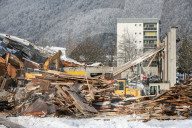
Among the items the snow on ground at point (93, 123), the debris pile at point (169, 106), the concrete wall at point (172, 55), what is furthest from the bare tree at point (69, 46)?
the snow on ground at point (93, 123)

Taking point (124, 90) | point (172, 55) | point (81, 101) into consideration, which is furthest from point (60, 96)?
point (172, 55)

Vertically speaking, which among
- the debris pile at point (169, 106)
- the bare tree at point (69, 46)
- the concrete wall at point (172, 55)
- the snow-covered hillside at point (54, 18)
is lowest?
the debris pile at point (169, 106)

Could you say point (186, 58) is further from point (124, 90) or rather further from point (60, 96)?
point (60, 96)

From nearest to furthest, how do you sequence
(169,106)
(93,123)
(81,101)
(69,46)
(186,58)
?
(93,123) → (169,106) → (81,101) → (186,58) → (69,46)

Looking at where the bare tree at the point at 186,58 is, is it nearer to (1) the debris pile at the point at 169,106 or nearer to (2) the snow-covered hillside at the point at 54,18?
(2) the snow-covered hillside at the point at 54,18

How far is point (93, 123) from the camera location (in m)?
7.96

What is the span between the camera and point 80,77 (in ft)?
35.3

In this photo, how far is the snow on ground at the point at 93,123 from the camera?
7.60 metres

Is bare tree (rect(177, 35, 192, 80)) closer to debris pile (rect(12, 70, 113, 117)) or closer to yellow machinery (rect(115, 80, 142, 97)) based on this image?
yellow machinery (rect(115, 80, 142, 97))

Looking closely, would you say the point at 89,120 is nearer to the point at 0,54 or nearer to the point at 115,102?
the point at 115,102

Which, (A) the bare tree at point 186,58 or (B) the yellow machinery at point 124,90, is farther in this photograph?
(A) the bare tree at point 186,58

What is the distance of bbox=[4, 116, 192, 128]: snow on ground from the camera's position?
7.60 meters

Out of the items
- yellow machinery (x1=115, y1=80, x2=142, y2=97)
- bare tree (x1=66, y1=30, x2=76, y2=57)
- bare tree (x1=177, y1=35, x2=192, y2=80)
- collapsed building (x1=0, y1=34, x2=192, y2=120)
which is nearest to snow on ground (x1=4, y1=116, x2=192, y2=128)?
collapsed building (x1=0, y1=34, x2=192, y2=120)

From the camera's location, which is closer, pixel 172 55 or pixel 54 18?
pixel 172 55
